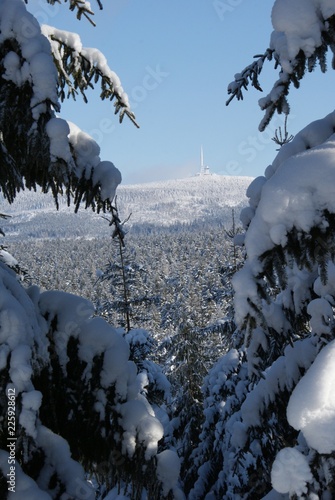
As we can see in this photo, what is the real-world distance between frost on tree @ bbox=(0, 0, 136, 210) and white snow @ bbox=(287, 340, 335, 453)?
1671 millimetres

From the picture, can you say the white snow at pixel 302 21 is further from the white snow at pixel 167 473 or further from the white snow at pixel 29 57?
the white snow at pixel 167 473

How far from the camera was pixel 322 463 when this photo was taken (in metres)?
1.31

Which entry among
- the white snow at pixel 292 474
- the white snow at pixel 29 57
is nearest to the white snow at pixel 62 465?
the white snow at pixel 292 474

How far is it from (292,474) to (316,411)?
24 centimetres

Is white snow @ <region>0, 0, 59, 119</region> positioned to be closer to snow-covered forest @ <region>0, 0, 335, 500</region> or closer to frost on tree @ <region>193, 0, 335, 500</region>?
snow-covered forest @ <region>0, 0, 335, 500</region>

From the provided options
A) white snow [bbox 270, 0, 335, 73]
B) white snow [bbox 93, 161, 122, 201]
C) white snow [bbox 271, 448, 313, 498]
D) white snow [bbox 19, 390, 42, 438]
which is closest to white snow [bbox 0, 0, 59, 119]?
white snow [bbox 93, 161, 122, 201]

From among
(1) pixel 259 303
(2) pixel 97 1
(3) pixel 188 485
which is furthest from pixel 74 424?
(3) pixel 188 485

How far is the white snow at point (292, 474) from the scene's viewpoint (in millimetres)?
1313

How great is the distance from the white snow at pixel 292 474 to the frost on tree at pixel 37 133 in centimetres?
177

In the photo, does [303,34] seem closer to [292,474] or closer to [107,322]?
[292,474]

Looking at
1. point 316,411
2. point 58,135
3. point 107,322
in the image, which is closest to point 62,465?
point 107,322

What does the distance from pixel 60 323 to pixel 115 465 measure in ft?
3.09

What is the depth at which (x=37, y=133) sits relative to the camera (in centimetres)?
230

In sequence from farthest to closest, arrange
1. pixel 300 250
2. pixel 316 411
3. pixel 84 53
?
1. pixel 84 53
2. pixel 300 250
3. pixel 316 411
